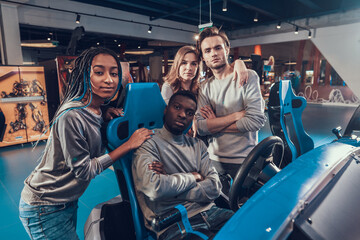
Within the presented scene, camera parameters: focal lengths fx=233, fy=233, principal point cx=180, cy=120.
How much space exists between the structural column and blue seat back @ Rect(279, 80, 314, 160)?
22.3ft

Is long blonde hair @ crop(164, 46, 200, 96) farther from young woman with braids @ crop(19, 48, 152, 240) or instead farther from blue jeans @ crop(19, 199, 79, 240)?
blue jeans @ crop(19, 199, 79, 240)

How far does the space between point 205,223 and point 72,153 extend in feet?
2.44

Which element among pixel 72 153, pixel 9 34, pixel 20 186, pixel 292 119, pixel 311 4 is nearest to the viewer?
pixel 72 153

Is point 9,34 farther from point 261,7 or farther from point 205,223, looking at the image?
point 261,7

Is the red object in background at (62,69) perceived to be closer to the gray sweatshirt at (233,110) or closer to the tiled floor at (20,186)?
the tiled floor at (20,186)

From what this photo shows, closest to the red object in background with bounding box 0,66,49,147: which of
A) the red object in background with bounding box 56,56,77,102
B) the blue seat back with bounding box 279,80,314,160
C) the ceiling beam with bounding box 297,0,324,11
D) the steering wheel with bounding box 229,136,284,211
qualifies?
the red object in background with bounding box 56,56,77,102

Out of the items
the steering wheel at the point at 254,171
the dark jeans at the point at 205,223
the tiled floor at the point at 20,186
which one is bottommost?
the tiled floor at the point at 20,186

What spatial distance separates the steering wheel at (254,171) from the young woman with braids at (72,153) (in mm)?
565

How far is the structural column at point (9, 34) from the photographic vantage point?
237 inches

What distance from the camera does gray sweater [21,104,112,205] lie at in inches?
41.2

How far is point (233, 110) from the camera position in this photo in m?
1.63

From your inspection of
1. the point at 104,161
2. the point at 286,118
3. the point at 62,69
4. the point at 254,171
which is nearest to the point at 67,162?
the point at 104,161

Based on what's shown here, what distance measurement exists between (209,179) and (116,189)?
2.18 metres

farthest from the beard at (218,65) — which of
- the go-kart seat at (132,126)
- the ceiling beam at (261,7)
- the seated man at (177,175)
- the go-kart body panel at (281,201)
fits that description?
the ceiling beam at (261,7)
